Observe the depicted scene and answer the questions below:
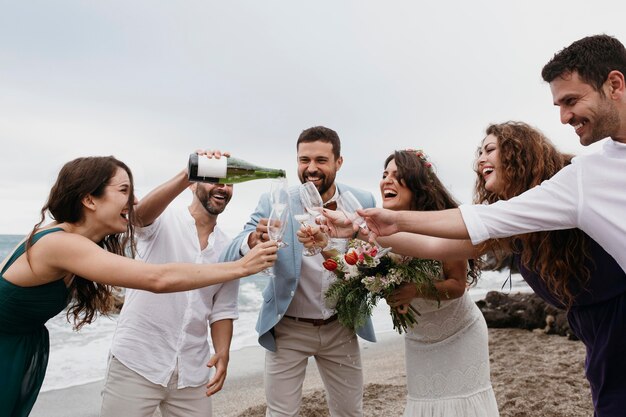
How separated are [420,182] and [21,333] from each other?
3049 mm

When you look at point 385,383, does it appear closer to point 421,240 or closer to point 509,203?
point 421,240

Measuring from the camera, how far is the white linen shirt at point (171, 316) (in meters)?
4.09

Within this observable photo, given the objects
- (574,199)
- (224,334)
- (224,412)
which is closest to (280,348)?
(224,334)

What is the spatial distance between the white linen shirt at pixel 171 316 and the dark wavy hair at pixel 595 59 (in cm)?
Result: 292

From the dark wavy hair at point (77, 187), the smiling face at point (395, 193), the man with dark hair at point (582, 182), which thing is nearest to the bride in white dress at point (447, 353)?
the smiling face at point (395, 193)

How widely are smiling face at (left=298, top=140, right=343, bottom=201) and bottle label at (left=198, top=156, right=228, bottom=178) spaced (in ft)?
5.31

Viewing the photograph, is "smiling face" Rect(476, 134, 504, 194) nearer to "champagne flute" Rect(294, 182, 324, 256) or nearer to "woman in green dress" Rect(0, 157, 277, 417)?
"champagne flute" Rect(294, 182, 324, 256)

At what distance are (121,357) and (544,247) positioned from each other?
297cm

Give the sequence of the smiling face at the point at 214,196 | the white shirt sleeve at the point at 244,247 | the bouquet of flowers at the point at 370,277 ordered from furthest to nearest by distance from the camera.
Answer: the smiling face at the point at 214,196 → the white shirt sleeve at the point at 244,247 → the bouquet of flowers at the point at 370,277

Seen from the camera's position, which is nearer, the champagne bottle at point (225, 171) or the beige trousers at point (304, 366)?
the champagne bottle at point (225, 171)

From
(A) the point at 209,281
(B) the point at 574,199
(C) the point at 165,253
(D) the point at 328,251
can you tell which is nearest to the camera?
(B) the point at 574,199

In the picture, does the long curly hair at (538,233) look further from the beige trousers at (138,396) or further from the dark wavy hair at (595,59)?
the beige trousers at (138,396)

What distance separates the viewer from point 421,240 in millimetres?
3539

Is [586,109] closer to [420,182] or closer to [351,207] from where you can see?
[351,207]
